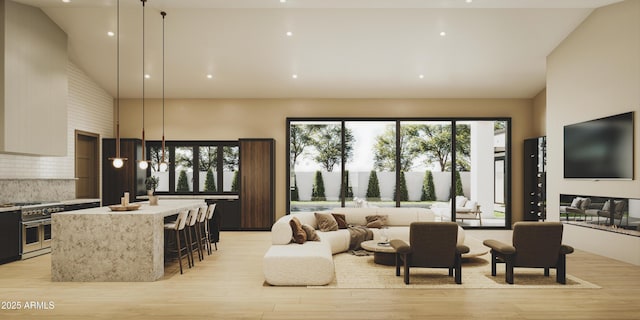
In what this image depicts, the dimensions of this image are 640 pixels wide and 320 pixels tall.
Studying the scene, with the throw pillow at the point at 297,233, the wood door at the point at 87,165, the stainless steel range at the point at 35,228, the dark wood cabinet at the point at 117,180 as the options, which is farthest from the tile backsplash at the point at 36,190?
the throw pillow at the point at 297,233

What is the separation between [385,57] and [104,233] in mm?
6015

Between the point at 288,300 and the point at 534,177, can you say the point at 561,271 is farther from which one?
the point at 534,177

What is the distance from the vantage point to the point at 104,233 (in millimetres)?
5242

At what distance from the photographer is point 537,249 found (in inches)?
203

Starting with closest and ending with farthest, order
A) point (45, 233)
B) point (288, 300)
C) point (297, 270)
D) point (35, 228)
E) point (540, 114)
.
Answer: point (288, 300)
point (297, 270)
point (35, 228)
point (45, 233)
point (540, 114)

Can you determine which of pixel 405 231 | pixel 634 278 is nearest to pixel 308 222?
pixel 405 231

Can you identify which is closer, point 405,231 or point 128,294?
point 128,294

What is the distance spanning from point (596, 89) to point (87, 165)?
1059 centimetres

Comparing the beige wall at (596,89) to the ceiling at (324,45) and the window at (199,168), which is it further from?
the window at (199,168)

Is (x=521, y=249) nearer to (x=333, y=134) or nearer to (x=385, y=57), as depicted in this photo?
(x=385, y=57)

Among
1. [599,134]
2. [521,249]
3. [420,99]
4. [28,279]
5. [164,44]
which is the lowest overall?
[28,279]

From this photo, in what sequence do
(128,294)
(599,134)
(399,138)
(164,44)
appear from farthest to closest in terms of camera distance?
(399,138), (164,44), (599,134), (128,294)

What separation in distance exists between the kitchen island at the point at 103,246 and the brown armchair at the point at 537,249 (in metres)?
4.51

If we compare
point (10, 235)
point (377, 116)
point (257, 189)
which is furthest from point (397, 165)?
point (10, 235)
